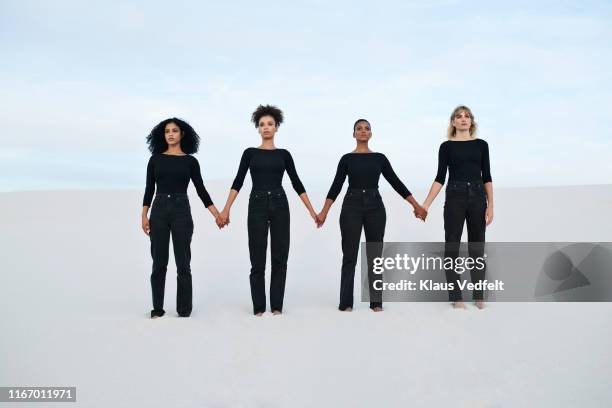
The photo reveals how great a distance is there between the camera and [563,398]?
4.68 metres

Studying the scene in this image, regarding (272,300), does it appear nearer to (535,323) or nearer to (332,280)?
(332,280)

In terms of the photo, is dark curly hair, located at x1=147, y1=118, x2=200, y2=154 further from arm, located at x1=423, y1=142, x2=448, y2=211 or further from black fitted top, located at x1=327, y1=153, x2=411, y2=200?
arm, located at x1=423, y1=142, x2=448, y2=211

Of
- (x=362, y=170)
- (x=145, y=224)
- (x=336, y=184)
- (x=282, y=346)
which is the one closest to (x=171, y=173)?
(x=145, y=224)

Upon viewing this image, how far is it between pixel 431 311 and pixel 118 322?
12.2ft

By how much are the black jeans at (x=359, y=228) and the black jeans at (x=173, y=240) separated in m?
1.88

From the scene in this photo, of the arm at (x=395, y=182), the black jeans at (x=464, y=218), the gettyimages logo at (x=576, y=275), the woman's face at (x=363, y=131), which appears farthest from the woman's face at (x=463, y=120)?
the gettyimages logo at (x=576, y=275)

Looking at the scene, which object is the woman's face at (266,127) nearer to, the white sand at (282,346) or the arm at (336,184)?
the arm at (336,184)

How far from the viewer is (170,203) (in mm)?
6680

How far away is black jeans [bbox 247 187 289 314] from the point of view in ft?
22.1

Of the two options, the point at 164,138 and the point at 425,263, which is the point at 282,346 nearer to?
the point at 164,138

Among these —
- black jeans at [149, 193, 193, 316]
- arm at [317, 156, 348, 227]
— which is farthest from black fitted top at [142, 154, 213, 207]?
arm at [317, 156, 348, 227]

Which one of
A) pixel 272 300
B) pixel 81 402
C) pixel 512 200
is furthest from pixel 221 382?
pixel 512 200

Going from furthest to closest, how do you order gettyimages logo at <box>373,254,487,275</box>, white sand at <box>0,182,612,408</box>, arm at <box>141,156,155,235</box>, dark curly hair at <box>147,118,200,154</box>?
gettyimages logo at <box>373,254,487,275</box>, dark curly hair at <box>147,118,200,154</box>, arm at <box>141,156,155,235</box>, white sand at <box>0,182,612,408</box>

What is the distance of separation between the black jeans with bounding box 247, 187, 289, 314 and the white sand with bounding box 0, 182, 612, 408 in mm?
275
